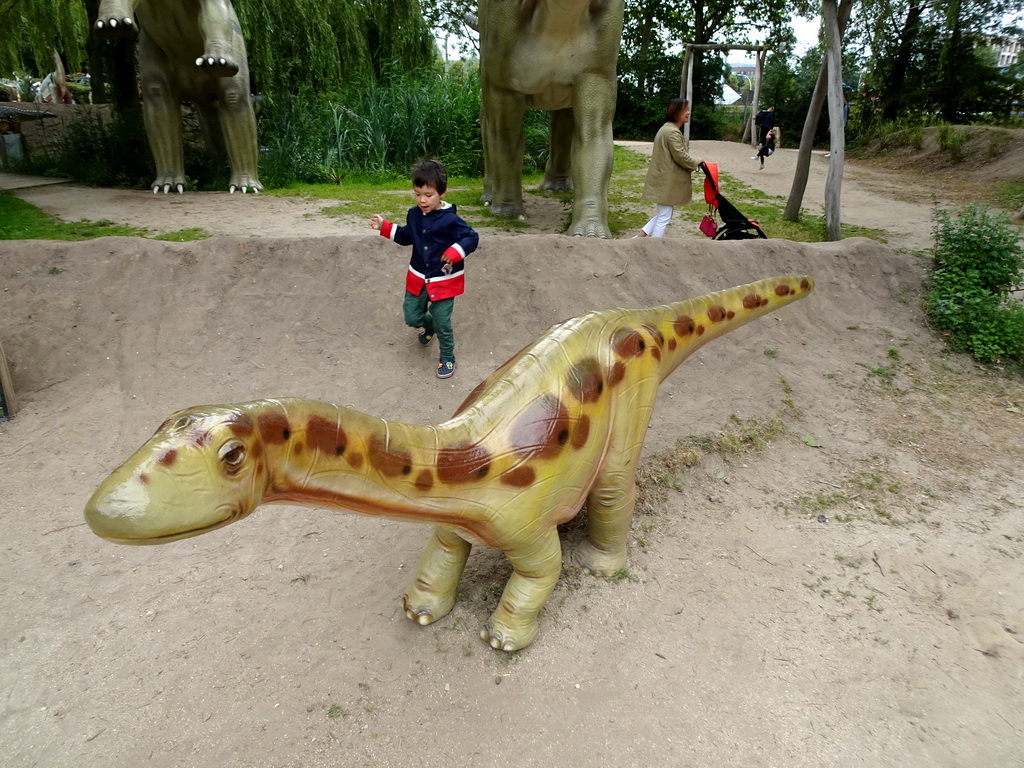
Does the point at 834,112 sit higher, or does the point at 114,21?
the point at 114,21

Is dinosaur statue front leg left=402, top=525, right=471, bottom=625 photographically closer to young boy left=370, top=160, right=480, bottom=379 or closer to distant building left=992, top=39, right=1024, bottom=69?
young boy left=370, top=160, right=480, bottom=379

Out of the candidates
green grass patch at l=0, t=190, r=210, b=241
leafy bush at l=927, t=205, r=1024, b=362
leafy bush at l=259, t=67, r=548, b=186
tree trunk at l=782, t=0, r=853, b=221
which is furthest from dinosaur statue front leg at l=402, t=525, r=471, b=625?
leafy bush at l=259, t=67, r=548, b=186

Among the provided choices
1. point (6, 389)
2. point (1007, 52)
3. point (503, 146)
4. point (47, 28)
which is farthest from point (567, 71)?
point (1007, 52)

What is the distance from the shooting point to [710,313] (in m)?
2.68

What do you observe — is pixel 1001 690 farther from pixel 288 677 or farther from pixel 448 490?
pixel 288 677

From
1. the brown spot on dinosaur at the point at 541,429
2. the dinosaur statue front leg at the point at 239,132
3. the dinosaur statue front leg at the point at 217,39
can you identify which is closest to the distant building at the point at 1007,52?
the dinosaur statue front leg at the point at 239,132

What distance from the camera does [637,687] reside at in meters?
2.28

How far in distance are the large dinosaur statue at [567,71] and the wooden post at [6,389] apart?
4.16 metres

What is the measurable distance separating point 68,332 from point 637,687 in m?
4.29

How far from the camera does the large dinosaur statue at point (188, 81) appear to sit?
20.9 feet

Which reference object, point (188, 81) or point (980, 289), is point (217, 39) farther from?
point (980, 289)

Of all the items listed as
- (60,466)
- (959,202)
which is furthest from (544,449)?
(959,202)

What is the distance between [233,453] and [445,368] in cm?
299

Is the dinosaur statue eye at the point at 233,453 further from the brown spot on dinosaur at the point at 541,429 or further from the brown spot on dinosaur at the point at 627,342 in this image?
the brown spot on dinosaur at the point at 627,342
